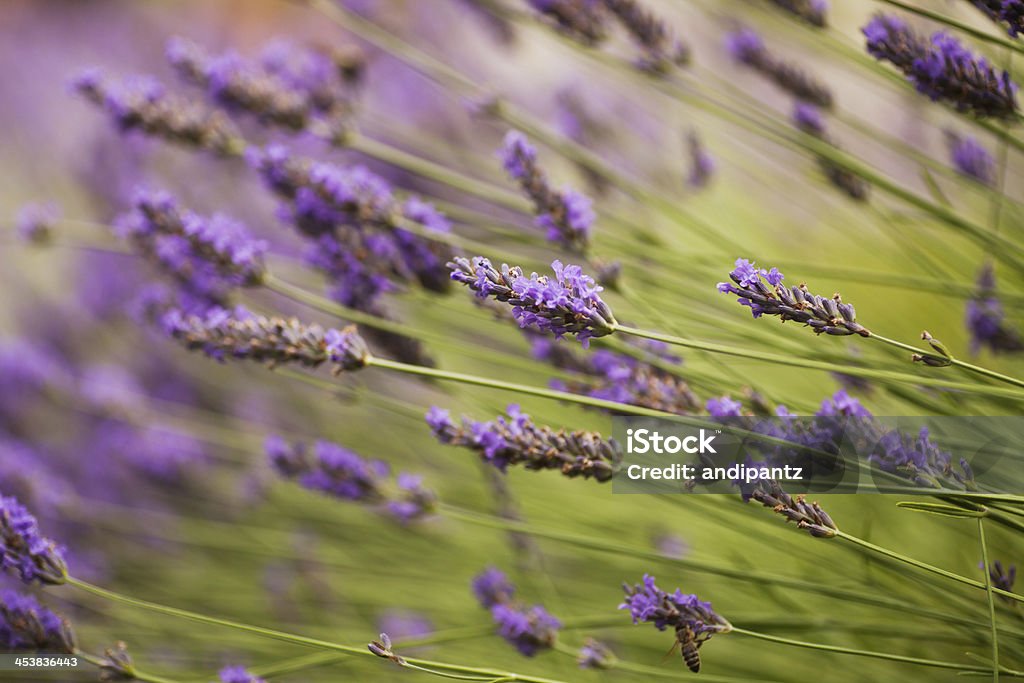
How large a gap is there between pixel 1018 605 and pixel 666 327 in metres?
0.43

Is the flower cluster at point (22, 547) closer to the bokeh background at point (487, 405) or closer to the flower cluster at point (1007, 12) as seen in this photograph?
the bokeh background at point (487, 405)

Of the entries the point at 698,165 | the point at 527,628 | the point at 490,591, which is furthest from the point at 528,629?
the point at 698,165

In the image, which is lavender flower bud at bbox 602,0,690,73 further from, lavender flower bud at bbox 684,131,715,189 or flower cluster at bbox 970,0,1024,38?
flower cluster at bbox 970,0,1024,38

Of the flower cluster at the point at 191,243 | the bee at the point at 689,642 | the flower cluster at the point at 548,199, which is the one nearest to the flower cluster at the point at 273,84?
the flower cluster at the point at 191,243

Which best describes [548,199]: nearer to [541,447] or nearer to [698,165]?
[541,447]

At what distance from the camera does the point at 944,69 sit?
0.66 metres

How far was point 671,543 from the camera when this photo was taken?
1.21 metres

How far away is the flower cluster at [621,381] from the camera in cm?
73

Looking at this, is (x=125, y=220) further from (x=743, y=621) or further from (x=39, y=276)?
(x=39, y=276)

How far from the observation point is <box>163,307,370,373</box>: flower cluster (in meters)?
0.70

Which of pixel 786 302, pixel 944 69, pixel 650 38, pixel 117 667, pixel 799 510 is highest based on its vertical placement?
pixel 650 38

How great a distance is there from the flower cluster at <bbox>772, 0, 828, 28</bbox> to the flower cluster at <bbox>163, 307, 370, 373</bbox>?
60 centimetres

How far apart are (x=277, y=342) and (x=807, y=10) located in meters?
0.68

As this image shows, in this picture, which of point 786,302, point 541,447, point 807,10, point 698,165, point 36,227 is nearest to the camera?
point 786,302
